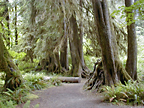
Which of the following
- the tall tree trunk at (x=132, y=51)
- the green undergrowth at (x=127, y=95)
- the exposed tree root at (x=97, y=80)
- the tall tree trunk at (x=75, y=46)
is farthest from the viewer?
the tall tree trunk at (x=75, y=46)

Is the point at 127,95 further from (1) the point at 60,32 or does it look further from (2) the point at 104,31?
(1) the point at 60,32

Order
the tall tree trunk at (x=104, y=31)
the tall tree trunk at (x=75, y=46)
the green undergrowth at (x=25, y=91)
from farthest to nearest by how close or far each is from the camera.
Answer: the tall tree trunk at (x=75, y=46) < the tall tree trunk at (x=104, y=31) < the green undergrowth at (x=25, y=91)

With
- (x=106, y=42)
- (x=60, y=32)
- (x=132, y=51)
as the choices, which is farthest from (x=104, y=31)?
(x=60, y=32)

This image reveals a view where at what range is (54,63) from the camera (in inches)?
606

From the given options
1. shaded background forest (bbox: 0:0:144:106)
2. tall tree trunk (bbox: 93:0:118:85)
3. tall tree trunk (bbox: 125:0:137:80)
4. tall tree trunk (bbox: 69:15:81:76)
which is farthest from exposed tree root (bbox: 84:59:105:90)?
tall tree trunk (bbox: 69:15:81:76)

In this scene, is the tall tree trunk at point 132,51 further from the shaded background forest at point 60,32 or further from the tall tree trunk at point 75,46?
the tall tree trunk at point 75,46

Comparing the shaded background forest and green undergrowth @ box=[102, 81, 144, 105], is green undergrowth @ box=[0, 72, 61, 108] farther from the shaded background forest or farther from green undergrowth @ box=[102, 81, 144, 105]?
green undergrowth @ box=[102, 81, 144, 105]

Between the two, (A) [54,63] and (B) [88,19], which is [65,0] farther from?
(A) [54,63]

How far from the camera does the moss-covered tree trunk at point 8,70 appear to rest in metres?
6.57

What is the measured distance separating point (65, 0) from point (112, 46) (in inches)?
149

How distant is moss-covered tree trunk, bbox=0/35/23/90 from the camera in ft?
21.6

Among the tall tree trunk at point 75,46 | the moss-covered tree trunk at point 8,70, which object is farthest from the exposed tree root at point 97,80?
the tall tree trunk at point 75,46

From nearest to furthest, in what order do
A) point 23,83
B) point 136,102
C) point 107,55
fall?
point 136,102 → point 107,55 → point 23,83

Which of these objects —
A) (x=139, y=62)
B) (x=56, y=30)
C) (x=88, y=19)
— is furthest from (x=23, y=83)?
(x=139, y=62)
